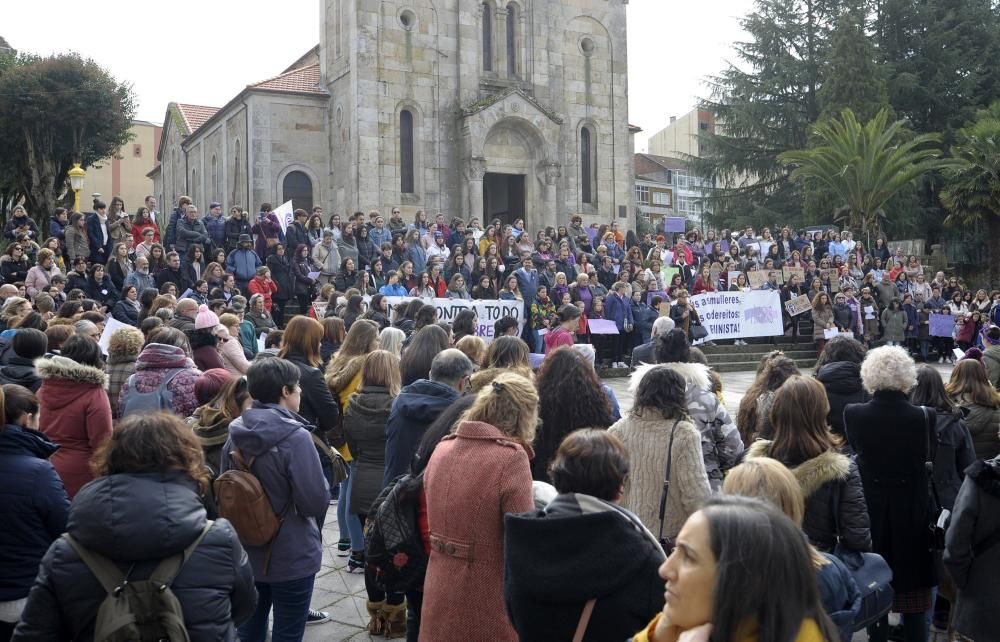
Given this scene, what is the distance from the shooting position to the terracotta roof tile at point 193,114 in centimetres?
4259

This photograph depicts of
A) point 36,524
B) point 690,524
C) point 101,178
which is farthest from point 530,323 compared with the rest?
point 101,178

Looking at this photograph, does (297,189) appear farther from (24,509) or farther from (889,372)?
(24,509)

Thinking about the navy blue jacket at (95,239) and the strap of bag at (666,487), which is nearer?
the strap of bag at (666,487)

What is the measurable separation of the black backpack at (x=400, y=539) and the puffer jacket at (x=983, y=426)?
3.96 m

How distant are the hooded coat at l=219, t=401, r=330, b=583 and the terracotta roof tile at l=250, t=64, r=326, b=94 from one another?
29472mm

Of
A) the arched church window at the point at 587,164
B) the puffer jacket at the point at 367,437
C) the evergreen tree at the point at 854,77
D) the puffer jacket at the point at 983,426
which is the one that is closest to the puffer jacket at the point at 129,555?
the puffer jacket at the point at 367,437

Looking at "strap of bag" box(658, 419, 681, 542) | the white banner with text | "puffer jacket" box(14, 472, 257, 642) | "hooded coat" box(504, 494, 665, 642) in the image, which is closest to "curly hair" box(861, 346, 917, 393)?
"strap of bag" box(658, 419, 681, 542)

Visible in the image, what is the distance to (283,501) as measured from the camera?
4.41m

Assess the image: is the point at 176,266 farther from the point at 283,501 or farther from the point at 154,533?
the point at 154,533

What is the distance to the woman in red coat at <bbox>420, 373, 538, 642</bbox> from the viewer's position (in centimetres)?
371

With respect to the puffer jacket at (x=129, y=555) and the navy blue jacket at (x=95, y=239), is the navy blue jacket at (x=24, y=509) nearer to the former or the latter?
the puffer jacket at (x=129, y=555)

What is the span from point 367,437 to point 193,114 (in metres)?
41.7

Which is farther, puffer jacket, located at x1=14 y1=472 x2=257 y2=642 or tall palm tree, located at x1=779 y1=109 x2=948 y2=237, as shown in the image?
tall palm tree, located at x1=779 y1=109 x2=948 y2=237

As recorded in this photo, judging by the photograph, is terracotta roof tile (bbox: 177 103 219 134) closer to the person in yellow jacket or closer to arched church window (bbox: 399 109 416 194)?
arched church window (bbox: 399 109 416 194)
